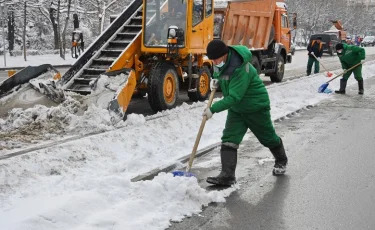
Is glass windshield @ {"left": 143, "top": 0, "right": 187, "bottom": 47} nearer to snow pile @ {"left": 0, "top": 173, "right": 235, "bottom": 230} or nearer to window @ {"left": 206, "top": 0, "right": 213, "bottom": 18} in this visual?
window @ {"left": 206, "top": 0, "right": 213, "bottom": 18}

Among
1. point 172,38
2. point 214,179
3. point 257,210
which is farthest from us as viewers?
point 172,38

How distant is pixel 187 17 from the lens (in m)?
9.61

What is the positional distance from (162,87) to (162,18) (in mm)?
1570

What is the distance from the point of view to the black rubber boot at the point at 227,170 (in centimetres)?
501

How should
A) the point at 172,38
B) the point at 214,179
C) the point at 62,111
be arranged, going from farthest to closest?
the point at 172,38
the point at 62,111
the point at 214,179

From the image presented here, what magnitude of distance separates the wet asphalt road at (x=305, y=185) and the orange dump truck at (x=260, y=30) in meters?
5.53

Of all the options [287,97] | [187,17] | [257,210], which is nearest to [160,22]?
[187,17]

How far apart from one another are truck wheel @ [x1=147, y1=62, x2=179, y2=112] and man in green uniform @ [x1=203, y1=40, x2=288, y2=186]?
4114 millimetres

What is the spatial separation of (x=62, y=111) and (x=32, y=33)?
116 ft

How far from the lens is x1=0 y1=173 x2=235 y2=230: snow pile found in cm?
380

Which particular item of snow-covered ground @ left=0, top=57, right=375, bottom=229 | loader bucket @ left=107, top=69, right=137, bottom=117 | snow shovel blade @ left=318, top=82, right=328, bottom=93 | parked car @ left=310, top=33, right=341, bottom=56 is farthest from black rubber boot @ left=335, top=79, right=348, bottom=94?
parked car @ left=310, top=33, right=341, bottom=56

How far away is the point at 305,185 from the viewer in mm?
5129

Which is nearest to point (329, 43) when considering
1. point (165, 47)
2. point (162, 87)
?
point (165, 47)

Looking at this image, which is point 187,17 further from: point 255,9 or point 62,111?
point 255,9
